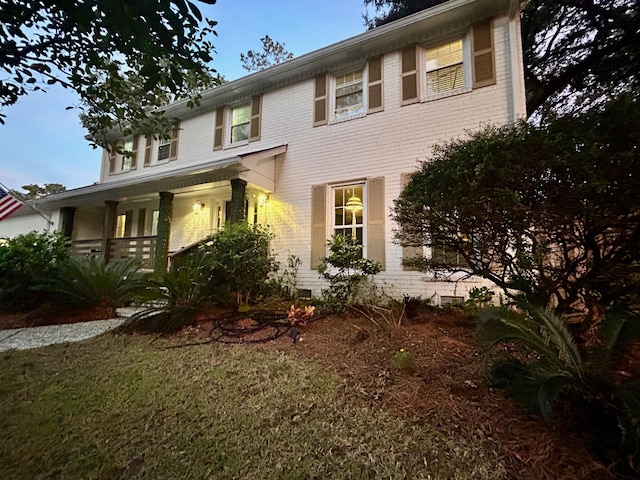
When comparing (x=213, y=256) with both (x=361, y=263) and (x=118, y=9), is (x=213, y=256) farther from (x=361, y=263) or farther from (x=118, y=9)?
(x=118, y=9)

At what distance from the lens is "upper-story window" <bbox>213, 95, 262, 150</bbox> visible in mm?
8297

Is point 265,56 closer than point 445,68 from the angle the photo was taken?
No

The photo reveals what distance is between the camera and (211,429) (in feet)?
6.69

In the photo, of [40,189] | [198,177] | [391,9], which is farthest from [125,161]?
[40,189]

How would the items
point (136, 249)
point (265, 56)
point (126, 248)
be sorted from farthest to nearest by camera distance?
point (265, 56) < point (126, 248) < point (136, 249)

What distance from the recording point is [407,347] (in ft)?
11.2

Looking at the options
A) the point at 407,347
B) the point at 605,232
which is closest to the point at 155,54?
the point at 407,347

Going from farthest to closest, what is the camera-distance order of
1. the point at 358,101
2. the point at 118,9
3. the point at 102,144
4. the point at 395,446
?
the point at 358,101
the point at 102,144
the point at 118,9
the point at 395,446

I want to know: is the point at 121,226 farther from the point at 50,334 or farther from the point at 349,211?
the point at 349,211

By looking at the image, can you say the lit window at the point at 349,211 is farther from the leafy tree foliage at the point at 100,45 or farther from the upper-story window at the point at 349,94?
the leafy tree foliage at the point at 100,45

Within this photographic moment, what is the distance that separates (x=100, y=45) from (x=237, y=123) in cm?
611

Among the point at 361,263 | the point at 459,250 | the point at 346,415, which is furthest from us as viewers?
the point at 361,263

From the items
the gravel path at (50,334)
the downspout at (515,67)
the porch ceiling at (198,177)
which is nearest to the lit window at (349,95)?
the porch ceiling at (198,177)

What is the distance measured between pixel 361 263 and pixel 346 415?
3267 millimetres
